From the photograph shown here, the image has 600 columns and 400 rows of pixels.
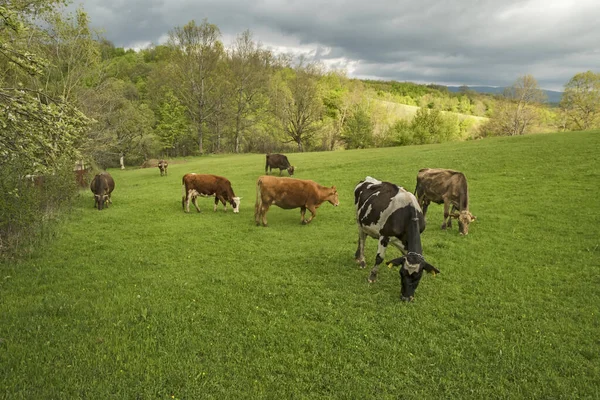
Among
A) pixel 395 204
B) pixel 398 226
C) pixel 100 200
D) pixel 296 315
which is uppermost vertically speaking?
pixel 395 204

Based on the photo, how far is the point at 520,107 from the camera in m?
58.6

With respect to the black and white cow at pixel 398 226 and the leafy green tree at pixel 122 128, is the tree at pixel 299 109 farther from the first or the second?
the black and white cow at pixel 398 226

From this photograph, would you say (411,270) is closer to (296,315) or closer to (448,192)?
(296,315)

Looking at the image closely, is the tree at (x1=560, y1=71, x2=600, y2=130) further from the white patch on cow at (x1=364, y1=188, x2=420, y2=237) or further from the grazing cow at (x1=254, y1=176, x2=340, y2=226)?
the white patch on cow at (x1=364, y1=188, x2=420, y2=237)

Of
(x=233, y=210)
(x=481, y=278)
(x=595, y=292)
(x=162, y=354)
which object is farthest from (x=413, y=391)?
(x=233, y=210)

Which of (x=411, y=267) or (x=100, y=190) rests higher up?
(x=100, y=190)

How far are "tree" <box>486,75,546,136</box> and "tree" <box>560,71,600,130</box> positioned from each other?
485 centimetres

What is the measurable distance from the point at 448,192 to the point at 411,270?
22.3ft

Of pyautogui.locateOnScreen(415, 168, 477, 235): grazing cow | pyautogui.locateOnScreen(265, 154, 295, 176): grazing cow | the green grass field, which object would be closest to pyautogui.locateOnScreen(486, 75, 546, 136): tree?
pyautogui.locateOnScreen(265, 154, 295, 176): grazing cow

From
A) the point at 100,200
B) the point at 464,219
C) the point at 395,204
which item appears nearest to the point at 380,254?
the point at 395,204

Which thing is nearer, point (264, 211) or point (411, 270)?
point (411, 270)

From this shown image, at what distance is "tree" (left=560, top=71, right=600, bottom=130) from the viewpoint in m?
50.4

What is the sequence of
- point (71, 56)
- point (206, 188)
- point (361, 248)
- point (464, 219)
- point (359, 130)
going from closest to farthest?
point (361, 248) < point (464, 219) < point (206, 188) < point (71, 56) < point (359, 130)

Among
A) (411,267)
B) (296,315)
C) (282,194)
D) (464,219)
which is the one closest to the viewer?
(296,315)
